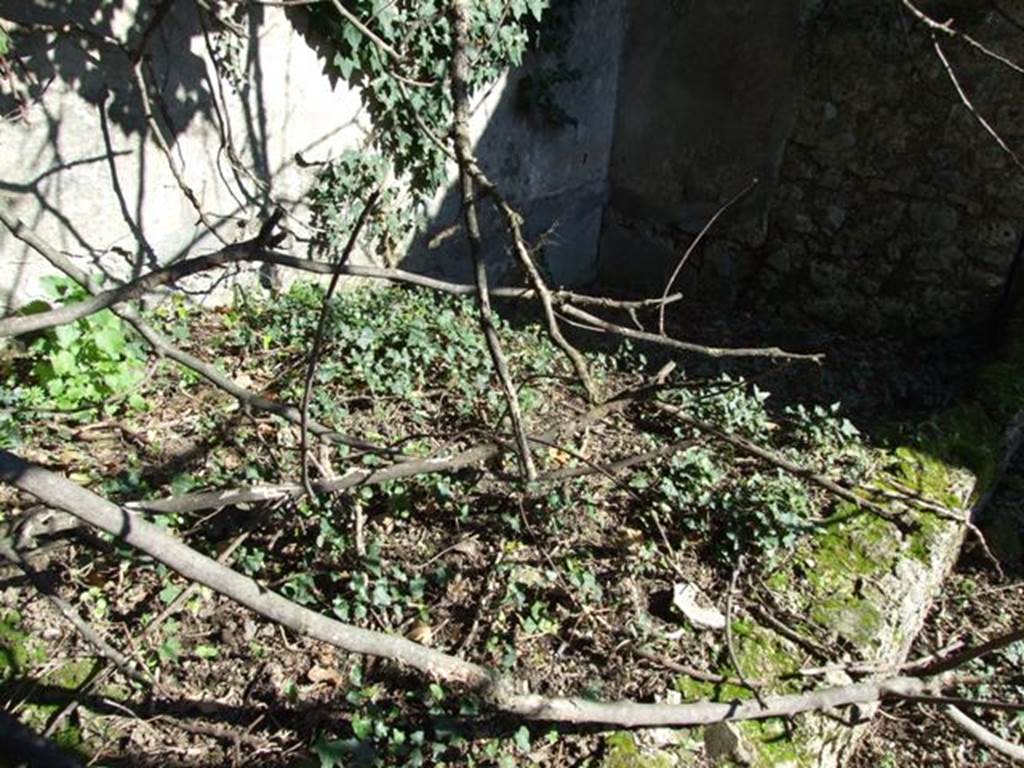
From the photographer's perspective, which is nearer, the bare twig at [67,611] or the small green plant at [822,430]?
the bare twig at [67,611]

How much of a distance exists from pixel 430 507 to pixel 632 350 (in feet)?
7.49

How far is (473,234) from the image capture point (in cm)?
184

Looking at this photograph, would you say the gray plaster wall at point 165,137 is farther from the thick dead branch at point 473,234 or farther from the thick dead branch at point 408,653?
the thick dead branch at point 408,653

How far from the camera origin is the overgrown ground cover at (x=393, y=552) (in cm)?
244

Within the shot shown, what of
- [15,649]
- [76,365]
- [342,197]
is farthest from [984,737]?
[342,197]

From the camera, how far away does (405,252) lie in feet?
17.3

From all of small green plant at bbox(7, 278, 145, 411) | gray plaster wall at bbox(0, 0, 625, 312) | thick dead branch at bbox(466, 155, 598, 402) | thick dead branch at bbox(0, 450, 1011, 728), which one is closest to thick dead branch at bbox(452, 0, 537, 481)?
thick dead branch at bbox(466, 155, 598, 402)

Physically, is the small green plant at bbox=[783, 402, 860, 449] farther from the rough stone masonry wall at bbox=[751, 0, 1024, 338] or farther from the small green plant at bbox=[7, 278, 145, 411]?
the small green plant at bbox=[7, 278, 145, 411]

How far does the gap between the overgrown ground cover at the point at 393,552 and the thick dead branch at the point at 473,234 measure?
2.88 feet

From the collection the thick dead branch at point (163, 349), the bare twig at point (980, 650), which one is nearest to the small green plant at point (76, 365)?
the thick dead branch at point (163, 349)

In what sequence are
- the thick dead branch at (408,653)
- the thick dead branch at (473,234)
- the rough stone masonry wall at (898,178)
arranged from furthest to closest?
1. the rough stone masonry wall at (898,178)
2. the thick dead branch at (473,234)
3. the thick dead branch at (408,653)

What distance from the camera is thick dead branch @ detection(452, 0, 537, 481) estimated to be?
180 cm

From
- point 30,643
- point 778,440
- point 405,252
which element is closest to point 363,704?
point 30,643

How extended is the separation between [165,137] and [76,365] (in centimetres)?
122
